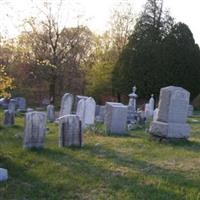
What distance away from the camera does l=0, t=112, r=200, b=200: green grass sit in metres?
7.60

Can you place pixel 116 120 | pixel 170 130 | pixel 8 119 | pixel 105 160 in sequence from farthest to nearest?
pixel 8 119 < pixel 116 120 < pixel 170 130 < pixel 105 160

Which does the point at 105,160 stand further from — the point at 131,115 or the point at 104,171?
the point at 131,115

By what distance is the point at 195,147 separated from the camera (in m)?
13.3

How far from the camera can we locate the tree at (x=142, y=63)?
4094cm

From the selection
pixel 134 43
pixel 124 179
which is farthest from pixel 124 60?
pixel 124 179

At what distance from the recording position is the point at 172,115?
14430mm

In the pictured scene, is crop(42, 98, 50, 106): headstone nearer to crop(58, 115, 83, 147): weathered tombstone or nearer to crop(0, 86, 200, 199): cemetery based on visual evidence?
crop(0, 86, 200, 199): cemetery

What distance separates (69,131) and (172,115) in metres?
3.55

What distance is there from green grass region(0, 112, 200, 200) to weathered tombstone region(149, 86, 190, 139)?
22.6 inches

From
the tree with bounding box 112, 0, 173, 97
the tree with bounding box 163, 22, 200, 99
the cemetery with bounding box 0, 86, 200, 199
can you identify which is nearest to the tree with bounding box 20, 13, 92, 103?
the tree with bounding box 112, 0, 173, 97

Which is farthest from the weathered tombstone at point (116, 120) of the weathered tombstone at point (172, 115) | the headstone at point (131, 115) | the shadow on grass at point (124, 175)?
the shadow on grass at point (124, 175)

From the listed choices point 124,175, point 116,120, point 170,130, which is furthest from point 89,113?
point 124,175

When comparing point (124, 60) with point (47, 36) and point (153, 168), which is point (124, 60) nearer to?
point (47, 36)

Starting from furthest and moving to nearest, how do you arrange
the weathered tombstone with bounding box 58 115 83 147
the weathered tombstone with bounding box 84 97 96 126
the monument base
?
the weathered tombstone with bounding box 84 97 96 126 → the monument base → the weathered tombstone with bounding box 58 115 83 147
